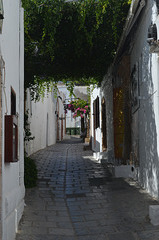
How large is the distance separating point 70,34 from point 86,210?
4.90m

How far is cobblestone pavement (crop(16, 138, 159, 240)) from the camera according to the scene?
511 cm

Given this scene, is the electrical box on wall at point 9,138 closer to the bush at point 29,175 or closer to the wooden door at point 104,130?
the bush at point 29,175

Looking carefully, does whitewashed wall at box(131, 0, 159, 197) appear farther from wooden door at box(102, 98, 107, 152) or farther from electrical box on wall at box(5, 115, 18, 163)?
wooden door at box(102, 98, 107, 152)

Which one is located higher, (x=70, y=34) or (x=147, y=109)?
(x=70, y=34)

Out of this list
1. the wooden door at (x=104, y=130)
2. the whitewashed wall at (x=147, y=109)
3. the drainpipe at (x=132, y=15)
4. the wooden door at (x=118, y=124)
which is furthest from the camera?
the wooden door at (x=104, y=130)

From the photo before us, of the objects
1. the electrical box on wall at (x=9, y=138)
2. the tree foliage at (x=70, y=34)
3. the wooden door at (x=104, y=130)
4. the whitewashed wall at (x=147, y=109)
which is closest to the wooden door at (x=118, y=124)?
the whitewashed wall at (x=147, y=109)

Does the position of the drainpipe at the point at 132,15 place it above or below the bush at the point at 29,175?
above

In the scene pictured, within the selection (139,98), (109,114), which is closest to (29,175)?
(139,98)

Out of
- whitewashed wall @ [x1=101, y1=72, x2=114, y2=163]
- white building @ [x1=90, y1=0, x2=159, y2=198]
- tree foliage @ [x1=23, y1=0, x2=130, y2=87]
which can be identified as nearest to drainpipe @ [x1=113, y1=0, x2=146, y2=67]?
white building @ [x1=90, y1=0, x2=159, y2=198]

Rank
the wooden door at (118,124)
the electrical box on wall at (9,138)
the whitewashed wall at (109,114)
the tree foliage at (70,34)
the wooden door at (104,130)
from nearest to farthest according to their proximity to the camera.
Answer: the electrical box on wall at (9,138) < the tree foliage at (70,34) < the wooden door at (118,124) < the whitewashed wall at (109,114) < the wooden door at (104,130)

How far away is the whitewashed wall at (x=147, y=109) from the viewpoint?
637 cm

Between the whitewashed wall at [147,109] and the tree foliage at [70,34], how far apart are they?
46.6 inches

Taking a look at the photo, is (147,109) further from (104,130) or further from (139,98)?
(104,130)

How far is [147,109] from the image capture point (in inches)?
281
